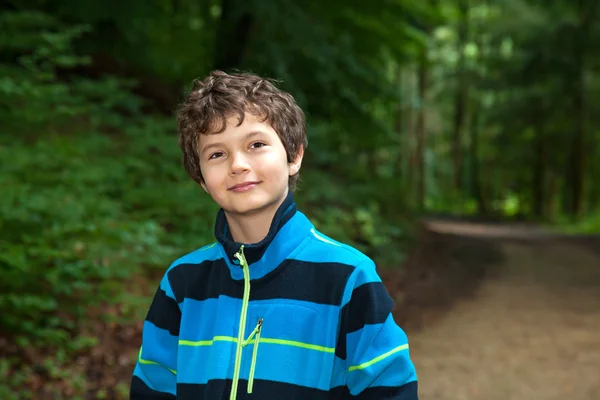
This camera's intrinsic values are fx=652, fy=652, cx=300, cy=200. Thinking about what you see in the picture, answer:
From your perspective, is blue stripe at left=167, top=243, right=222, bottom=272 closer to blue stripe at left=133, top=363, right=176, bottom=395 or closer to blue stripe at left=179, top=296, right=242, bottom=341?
blue stripe at left=179, top=296, right=242, bottom=341

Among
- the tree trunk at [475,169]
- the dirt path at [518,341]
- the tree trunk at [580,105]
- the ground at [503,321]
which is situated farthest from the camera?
the tree trunk at [475,169]

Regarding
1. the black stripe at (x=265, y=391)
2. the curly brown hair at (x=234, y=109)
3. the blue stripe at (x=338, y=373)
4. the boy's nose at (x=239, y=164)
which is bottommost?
the black stripe at (x=265, y=391)

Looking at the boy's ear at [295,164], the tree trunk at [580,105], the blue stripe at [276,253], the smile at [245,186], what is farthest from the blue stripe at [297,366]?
the tree trunk at [580,105]

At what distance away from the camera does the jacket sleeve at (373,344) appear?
1748mm

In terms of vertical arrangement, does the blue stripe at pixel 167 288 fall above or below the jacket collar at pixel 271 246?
below

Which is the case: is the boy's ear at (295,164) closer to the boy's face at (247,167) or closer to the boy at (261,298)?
the boy at (261,298)

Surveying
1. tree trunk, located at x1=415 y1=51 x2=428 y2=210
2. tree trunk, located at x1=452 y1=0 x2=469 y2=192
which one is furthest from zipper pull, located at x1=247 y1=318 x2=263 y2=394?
tree trunk, located at x1=452 y1=0 x2=469 y2=192

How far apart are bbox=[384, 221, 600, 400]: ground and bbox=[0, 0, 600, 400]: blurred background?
3cm

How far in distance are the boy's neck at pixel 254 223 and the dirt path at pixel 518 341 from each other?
4.32 metres

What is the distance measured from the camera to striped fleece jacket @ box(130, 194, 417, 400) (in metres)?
1.77

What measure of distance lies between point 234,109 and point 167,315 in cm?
66

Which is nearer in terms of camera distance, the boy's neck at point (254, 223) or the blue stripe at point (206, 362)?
the blue stripe at point (206, 362)

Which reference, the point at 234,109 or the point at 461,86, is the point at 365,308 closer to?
the point at 234,109

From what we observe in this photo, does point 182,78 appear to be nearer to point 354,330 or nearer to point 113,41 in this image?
point 113,41
